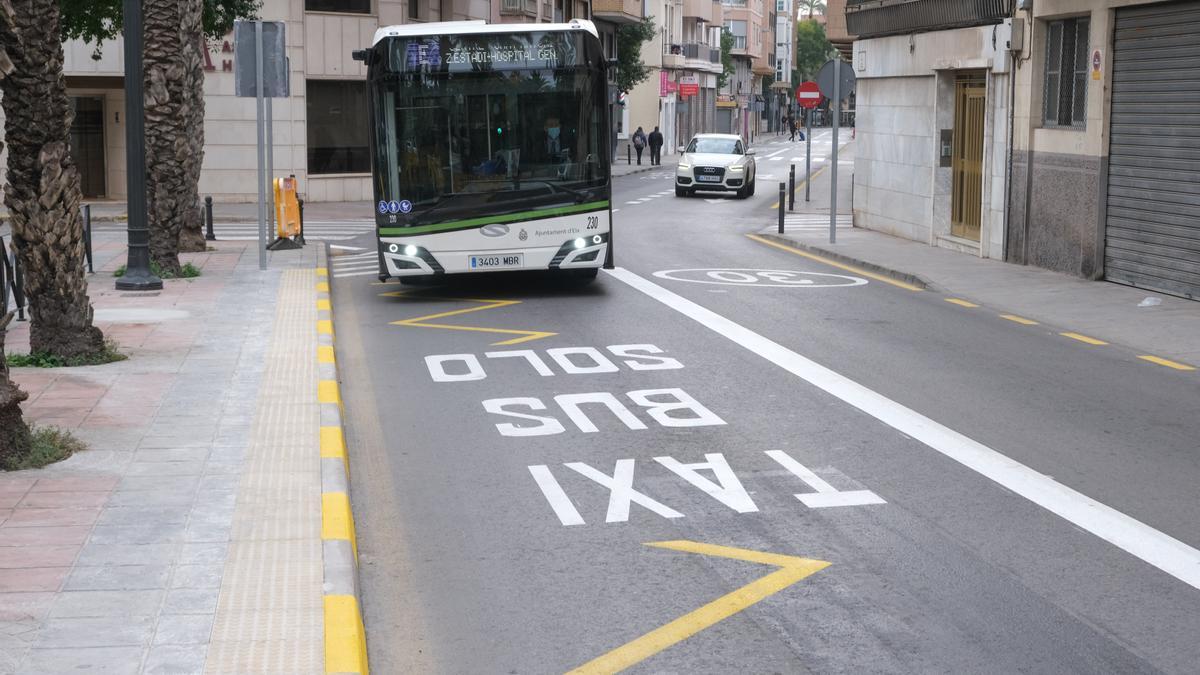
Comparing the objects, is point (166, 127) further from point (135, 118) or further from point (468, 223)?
point (468, 223)

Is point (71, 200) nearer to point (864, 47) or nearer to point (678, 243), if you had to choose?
point (678, 243)

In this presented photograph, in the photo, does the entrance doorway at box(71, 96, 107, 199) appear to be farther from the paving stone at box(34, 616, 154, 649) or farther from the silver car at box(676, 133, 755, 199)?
the paving stone at box(34, 616, 154, 649)

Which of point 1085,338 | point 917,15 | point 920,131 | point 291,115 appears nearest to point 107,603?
point 1085,338

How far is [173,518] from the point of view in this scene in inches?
276

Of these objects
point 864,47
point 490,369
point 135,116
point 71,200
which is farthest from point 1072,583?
point 864,47

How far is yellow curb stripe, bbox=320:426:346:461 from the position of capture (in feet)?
28.0

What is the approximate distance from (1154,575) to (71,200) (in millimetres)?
8475

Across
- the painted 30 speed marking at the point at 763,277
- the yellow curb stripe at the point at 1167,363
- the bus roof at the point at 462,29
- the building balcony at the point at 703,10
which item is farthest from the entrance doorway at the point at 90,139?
the building balcony at the point at 703,10

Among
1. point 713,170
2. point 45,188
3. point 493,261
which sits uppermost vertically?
point 45,188

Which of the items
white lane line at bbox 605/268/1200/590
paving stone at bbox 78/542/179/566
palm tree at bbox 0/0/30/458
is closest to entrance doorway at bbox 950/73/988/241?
white lane line at bbox 605/268/1200/590

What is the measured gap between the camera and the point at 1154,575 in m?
6.48

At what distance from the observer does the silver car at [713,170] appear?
40.8 meters

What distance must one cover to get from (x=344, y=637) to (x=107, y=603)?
3.27 feet

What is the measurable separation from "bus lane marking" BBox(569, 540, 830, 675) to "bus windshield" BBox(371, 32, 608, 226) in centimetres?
966
